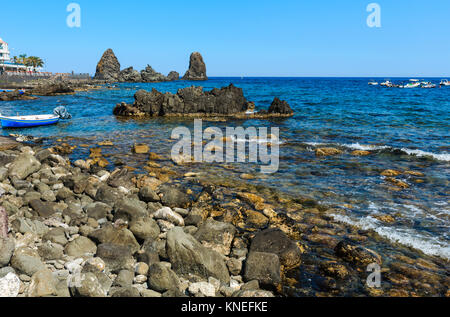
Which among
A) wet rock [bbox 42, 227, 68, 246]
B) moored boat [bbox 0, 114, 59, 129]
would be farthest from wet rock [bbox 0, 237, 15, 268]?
moored boat [bbox 0, 114, 59, 129]

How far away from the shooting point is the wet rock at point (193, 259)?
7039 mm

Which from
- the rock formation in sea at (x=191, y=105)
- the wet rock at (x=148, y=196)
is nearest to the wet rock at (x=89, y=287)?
the wet rock at (x=148, y=196)

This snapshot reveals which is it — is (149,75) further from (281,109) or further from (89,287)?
(89,287)

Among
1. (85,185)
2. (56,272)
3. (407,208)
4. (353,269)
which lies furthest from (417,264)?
(85,185)

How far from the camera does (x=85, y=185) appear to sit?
38.4 ft

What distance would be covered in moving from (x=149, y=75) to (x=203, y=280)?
161m

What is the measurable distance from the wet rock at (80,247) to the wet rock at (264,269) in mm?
3987

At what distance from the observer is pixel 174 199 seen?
11297mm

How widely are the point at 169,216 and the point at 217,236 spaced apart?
1978mm

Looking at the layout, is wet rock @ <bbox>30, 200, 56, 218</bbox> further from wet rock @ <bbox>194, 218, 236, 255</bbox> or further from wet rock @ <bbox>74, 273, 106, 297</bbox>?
wet rock @ <bbox>194, 218, 236, 255</bbox>

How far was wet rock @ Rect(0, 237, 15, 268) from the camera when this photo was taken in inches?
258

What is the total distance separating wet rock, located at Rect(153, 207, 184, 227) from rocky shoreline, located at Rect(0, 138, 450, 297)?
4cm
